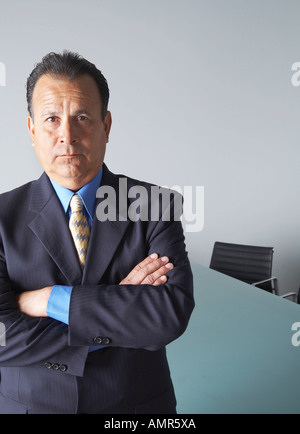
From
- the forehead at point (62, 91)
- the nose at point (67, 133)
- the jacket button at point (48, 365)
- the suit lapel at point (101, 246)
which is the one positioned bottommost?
the jacket button at point (48, 365)

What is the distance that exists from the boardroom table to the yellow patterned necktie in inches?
30.5

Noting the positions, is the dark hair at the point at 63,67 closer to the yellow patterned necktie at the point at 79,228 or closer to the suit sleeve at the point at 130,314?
the yellow patterned necktie at the point at 79,228

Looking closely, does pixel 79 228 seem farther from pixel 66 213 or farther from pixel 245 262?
pixel 245 262

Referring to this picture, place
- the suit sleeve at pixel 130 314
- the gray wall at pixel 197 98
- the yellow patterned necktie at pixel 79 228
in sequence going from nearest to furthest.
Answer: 1. the suit sleeve at pixel 130 314
2. the yellow patterned necktie at pixel 79 228
3. the gray wall at pixel 197 98

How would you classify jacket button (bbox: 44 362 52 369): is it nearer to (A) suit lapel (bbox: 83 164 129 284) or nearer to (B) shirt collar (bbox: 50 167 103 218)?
(A) suit lapel (bbox: 83 164 129 284)

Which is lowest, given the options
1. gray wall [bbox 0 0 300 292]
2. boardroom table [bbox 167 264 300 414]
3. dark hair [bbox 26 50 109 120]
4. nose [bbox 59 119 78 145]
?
boardroom table [bbox 167 264 300 414]

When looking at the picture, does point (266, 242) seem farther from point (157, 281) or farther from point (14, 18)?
point (157, 281)

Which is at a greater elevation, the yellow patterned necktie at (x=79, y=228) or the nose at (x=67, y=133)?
the nose at (x=67, y=133)

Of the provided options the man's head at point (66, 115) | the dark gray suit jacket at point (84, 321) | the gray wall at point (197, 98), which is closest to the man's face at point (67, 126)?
the man's head at point (66, 115)

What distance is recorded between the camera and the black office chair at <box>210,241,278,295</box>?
357cm

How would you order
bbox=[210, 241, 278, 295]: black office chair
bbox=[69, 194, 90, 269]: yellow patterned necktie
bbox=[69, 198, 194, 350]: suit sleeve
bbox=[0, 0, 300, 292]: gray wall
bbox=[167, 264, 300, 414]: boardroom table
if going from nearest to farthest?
bbox=[69, 198, 194, 350]: suit sleeve
bbox=[69, 194, 90, 269]: yellow patterned necktie
bbox=[167, 264, 300, 414]: boardroom table
bbox=[210, 241, 278, 295]: black office chair
bbox=[0, 0, 300, 292]: gray wall

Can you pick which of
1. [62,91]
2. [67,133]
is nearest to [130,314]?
[67,133]

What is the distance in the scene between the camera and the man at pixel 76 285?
109cm

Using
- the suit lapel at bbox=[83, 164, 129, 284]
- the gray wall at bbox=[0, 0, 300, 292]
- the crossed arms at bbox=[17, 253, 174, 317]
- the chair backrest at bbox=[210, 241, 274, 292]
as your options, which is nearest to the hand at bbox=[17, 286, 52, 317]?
the crossed arms at bbox=[17, 253, 174, 317]
